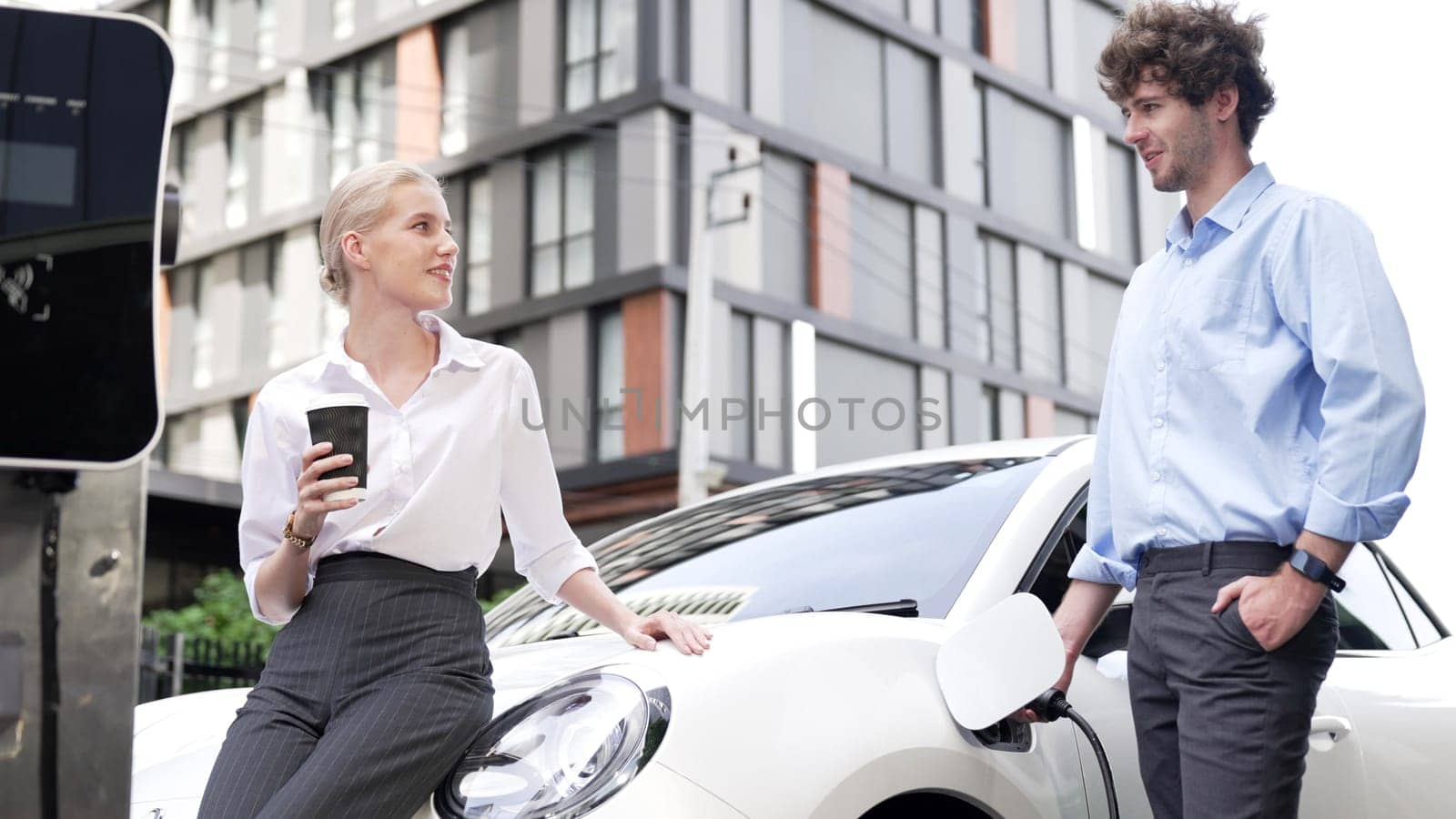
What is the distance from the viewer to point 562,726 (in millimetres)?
2234

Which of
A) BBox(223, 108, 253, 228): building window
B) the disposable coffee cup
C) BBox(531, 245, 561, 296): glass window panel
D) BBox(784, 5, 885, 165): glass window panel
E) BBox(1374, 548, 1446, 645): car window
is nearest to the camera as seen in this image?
the disposable coffee cup

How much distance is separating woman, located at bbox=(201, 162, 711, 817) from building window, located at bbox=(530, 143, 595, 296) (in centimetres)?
2267

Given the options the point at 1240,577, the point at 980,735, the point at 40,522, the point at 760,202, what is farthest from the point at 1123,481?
the point at 760,202

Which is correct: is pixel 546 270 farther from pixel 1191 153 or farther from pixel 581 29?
pixel 1191 153

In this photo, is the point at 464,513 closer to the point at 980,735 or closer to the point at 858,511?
the point at 980,735

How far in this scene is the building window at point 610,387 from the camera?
24.7 metres

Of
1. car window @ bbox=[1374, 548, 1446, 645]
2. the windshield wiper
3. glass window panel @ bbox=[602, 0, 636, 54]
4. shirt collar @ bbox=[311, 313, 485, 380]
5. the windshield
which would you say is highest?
glass window panel @ bbox=[602, 0, 636, 54]

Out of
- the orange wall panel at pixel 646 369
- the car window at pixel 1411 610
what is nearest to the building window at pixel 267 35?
the orange wall panel at pixel 646 369

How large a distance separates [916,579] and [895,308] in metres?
26.4

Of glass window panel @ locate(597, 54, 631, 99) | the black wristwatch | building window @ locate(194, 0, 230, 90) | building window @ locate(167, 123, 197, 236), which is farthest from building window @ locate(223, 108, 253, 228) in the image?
the black wristwatch

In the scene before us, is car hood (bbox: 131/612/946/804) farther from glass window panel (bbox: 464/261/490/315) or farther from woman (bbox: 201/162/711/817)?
glass window panel (bbox: 464/261/490/315)

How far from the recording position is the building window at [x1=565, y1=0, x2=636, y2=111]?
83.0 ft

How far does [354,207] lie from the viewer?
2467 millimetres

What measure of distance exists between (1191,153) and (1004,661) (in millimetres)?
887
